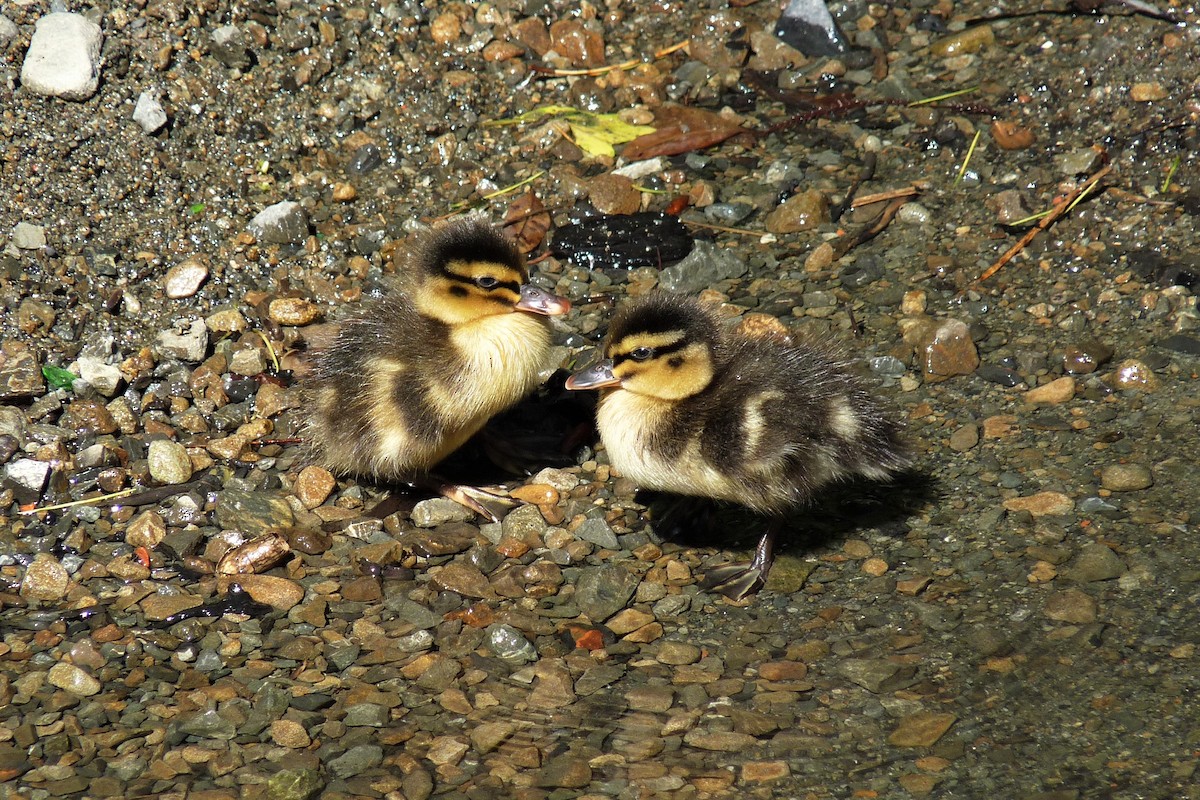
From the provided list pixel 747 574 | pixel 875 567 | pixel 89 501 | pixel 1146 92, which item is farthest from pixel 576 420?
pixel 1146 92

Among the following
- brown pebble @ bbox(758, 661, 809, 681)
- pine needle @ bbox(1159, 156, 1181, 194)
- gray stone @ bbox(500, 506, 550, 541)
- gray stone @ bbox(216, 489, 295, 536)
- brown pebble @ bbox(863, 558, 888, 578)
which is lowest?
brown pebble @ bbox(863, 558, 888, 578)

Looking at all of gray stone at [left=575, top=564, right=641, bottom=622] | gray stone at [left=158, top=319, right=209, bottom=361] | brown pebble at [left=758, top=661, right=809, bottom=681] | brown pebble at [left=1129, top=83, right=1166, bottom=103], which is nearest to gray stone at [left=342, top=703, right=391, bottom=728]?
gray stone at [left=575, top=564, right=641, bottom=622]

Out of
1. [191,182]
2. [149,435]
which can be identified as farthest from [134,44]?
[149,435]

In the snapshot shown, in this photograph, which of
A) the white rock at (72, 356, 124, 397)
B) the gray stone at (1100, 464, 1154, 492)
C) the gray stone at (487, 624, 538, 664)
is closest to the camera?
the gray stone at (487, 624, 538, 664)

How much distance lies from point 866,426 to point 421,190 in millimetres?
2629

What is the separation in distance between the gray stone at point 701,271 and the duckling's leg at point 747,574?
1379 millimetres

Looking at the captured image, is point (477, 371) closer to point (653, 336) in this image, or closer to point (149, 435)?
point (653, 336)

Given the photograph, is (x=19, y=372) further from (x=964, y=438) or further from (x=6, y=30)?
(x=964, y=438)

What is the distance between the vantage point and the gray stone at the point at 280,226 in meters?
5.27

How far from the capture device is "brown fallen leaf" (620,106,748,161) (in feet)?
18.7

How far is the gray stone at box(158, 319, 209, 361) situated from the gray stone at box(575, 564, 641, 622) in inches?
77.6

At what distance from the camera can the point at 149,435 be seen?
4.56m

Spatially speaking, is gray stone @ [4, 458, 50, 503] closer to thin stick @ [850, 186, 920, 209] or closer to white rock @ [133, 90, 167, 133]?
white rock @ [133, 90, 167, 133]

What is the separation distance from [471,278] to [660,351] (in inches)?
29.4
